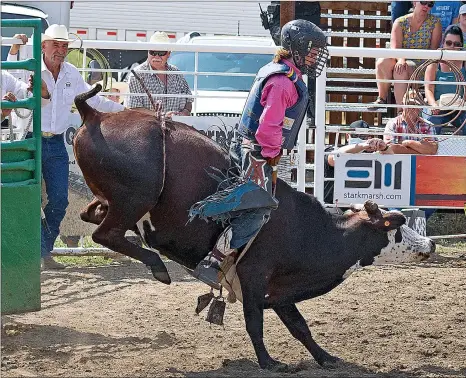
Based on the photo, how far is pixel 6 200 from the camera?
20.0 feet

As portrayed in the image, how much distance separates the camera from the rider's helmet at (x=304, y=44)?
229 inches

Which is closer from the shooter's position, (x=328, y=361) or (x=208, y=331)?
(x=328, y=361)

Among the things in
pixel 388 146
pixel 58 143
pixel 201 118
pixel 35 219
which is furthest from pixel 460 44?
pixel 35 219

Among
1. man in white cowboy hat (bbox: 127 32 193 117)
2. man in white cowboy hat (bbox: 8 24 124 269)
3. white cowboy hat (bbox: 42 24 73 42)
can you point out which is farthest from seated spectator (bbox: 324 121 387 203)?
white cowboy hat (bbox: 42 24 73 42)

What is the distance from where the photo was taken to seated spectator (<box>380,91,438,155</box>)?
9844 mm

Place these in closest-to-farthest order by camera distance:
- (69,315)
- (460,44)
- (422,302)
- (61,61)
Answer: (69,315)
(422,302)
(61,61)
(460,44)

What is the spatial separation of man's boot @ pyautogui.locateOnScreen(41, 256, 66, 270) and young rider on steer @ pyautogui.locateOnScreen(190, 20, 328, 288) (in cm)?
341

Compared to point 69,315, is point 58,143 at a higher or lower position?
higher

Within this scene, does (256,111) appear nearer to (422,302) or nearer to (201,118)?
(422,302)

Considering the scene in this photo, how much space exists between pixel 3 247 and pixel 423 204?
491cm

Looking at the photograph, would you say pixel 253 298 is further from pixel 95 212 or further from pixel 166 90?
pixel 166 90

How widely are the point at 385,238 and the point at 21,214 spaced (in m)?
2.31

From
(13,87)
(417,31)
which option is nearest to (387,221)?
(13,87)

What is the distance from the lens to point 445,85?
34.7 ft
